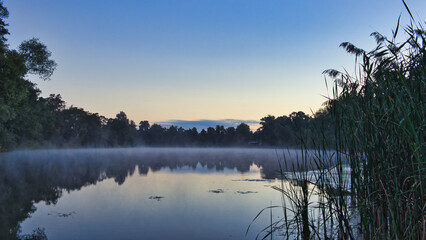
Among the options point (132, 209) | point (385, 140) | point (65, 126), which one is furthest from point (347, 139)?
point (65, 126)

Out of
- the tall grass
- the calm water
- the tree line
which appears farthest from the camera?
the tree line

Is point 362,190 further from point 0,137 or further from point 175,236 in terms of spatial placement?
point 0,137

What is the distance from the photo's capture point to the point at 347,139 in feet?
10.9

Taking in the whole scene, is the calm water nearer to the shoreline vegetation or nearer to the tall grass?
the shoreline vegetation

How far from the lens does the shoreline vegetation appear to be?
105 inches

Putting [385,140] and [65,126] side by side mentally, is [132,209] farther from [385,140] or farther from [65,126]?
[65,126]

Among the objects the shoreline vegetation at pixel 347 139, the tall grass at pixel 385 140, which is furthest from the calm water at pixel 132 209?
the tall grass at pixel 385 140

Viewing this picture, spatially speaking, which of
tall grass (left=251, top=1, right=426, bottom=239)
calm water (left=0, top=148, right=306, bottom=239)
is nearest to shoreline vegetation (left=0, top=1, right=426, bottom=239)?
tall grass (left=251, top=1, right=426, bottom=239)

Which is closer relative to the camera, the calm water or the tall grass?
the tall grass

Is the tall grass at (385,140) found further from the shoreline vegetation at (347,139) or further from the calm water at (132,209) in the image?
the calm water at (132,209)

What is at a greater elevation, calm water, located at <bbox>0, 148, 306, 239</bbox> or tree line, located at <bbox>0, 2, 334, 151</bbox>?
tree line, located at <bbox>0, 2, 334, 151</bbox>

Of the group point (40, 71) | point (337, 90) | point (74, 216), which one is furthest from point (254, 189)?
point (40, 71)

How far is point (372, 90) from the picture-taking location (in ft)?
10.8

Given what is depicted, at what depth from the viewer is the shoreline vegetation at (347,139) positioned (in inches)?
105
